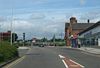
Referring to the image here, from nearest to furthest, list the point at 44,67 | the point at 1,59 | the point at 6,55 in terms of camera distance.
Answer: the point at 44,67 → the point at 1,59 → the point at 6,55

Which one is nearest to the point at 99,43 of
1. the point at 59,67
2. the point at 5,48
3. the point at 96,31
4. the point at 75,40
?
the point at 96,31

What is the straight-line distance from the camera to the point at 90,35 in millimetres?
100125

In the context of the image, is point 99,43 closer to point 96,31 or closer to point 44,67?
point 96,31

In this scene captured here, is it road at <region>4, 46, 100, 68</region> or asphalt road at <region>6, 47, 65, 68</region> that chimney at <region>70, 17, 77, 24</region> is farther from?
asphalt road at <region>6, 47, 65, 68</region>

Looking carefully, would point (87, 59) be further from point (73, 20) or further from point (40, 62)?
point (73, 20)

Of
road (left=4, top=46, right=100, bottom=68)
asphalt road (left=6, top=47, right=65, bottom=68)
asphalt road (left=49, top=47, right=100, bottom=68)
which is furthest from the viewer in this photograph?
asphalt road (left=49, top=47, right=100, bottom=68)

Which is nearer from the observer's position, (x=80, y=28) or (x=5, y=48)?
(x=5, y=48)

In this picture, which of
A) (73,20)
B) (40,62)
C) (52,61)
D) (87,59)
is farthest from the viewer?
(73,20)

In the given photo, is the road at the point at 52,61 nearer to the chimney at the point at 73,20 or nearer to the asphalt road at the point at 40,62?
the asphalt road at the point at 40,62

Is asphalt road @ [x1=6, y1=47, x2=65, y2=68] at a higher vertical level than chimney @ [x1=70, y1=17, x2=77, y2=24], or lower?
lower

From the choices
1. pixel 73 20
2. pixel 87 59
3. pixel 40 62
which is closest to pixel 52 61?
pixel 40 62

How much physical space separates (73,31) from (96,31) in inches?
2530

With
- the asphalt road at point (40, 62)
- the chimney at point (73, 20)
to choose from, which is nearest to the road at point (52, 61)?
the asphalt road at point (40, 62)

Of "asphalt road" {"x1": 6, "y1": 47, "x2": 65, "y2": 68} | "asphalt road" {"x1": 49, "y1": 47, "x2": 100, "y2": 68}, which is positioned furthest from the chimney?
"asphalt road" {"x1": 6, "y1": 47, "x2": 65, "y2": 68}
